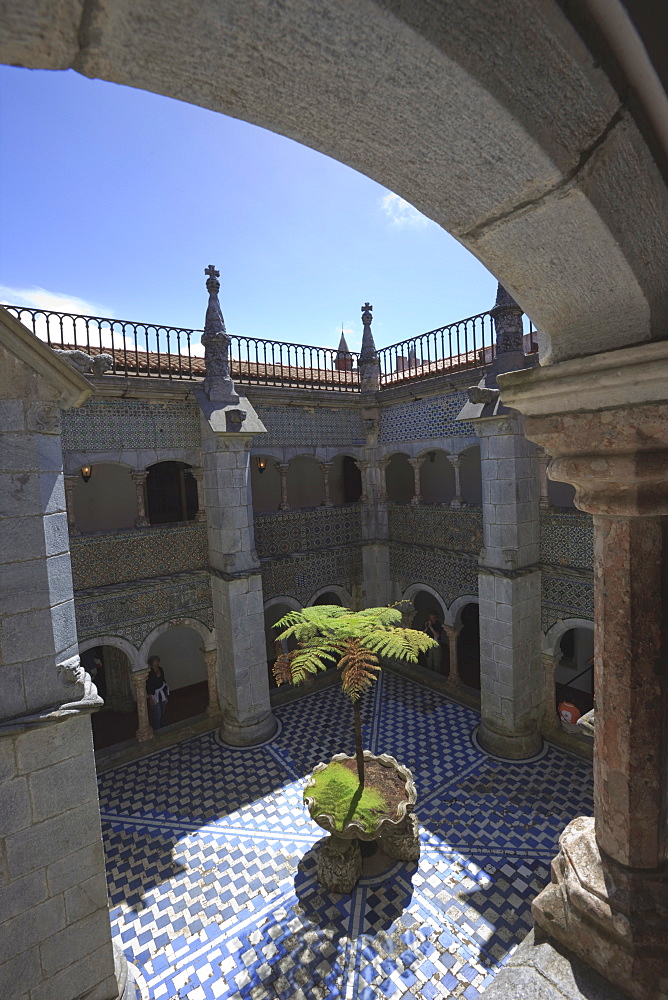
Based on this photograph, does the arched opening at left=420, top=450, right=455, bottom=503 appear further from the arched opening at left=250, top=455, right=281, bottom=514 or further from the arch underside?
the arch underside

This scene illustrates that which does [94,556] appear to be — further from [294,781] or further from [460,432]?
[460,432]

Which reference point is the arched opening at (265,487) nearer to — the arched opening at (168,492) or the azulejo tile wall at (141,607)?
the arched opening at (168,492)

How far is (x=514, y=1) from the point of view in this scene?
82 cm

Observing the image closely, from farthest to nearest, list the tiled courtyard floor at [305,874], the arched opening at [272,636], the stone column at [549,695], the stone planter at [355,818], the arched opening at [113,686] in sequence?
the arched opening at [272,636] < the arched opening at [113,686] < the stone column at [549,695] < the stone planter at [355,818] < the tiled courtyard floor at [305,874]

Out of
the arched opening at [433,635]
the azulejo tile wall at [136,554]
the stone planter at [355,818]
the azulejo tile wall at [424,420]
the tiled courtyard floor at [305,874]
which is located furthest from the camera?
the arched opening at [433,635]

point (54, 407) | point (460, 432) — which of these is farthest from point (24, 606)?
point (460, 432)

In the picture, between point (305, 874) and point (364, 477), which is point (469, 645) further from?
point (305, 874)

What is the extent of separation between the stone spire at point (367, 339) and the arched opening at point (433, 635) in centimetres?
492

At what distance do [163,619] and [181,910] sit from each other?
12.6ft

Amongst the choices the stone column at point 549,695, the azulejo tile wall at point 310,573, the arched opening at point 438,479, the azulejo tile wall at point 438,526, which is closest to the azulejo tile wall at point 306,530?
the azulejo tile wall at point 310,573

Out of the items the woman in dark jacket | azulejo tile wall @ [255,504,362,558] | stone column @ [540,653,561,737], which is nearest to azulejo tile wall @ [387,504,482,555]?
azulejo tile wall @ [255,504,362,558]

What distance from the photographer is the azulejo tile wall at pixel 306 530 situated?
9.07 metres

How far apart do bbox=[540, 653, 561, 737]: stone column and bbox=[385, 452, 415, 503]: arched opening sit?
533cm

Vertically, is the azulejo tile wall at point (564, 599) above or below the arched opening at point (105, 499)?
below
